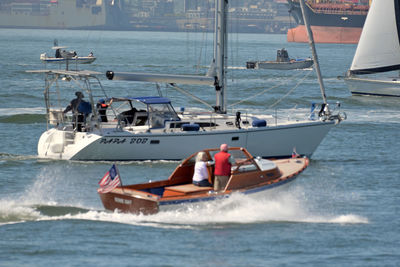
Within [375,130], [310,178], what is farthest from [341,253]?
[375,130]

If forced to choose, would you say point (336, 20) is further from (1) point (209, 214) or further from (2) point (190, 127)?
(1) point (209, 214)

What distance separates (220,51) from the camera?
109ft

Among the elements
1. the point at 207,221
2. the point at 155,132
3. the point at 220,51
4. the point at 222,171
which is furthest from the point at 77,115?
the point at 207,221

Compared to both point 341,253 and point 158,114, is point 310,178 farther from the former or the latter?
point 341,253

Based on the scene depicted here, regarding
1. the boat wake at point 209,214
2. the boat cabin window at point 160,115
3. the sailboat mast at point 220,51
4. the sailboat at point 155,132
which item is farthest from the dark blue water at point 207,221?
the sailboat mast at point 220,51

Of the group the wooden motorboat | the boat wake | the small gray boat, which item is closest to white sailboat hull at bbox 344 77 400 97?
the small gray boat

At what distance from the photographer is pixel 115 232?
21172 millimetres

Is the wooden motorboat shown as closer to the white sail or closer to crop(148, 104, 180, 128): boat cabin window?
crop(148, 104, 180, 128): boat cabin window

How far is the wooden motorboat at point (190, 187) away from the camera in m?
20.9

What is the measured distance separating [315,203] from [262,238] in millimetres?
4643

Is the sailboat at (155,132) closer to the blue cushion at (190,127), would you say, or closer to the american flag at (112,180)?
the blue cushion at (190,127)

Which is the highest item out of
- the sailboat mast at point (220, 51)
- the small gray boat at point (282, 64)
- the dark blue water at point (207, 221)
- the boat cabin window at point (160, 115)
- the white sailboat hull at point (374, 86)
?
the sailboat mast at point (220, 51)

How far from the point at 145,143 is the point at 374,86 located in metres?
33.7

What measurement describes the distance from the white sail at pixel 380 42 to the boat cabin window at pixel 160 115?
3141 centimetres
